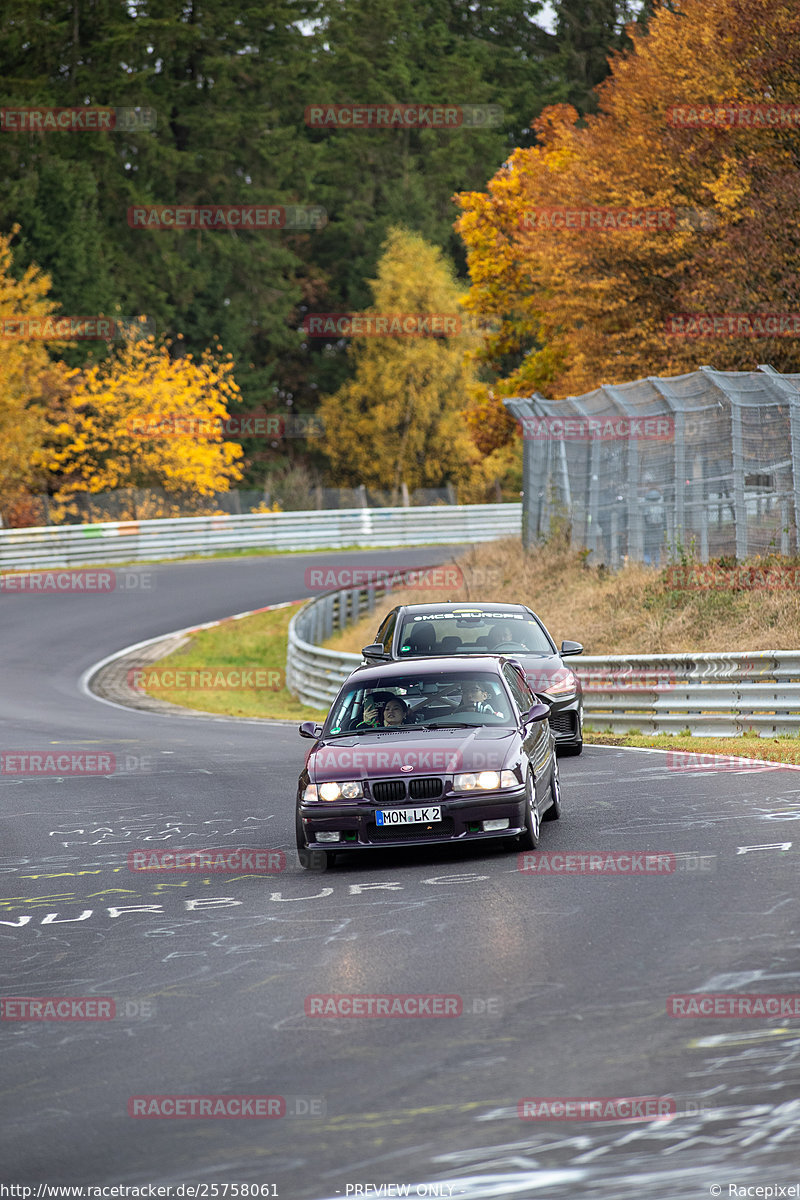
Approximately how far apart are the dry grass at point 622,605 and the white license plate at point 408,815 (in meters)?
11.0

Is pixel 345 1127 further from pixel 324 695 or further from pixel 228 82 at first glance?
pixel 228 82

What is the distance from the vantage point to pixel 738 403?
75.8 feet

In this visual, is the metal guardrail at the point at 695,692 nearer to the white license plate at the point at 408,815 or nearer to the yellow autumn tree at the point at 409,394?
the white license plate at the point at 408,815

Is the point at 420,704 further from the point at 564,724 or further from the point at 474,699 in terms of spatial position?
the point at 564,724

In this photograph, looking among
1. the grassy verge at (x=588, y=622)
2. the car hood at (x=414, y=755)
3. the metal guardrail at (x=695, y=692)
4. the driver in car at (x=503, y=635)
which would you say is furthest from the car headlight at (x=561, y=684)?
the car hood at (x=414, y=755)

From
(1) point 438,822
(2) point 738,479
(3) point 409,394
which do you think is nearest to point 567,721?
(1) point 438,822

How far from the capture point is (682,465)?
24.6 m

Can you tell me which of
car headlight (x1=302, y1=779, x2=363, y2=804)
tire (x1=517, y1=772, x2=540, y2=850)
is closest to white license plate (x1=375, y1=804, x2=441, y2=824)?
car headlight (x1=302, y1=779, x2=363, y2=804)

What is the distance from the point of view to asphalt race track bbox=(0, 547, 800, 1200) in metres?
5.18

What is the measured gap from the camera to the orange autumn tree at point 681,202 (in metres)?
27.6

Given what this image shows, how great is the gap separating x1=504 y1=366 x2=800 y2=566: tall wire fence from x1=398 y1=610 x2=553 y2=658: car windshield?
684cm

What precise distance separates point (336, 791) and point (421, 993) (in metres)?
3.62

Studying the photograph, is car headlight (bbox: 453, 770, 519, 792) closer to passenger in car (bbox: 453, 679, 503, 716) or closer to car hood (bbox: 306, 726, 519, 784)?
car hood (bbox: 306, 726, 519, 784)

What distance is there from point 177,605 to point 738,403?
17.8 meters
